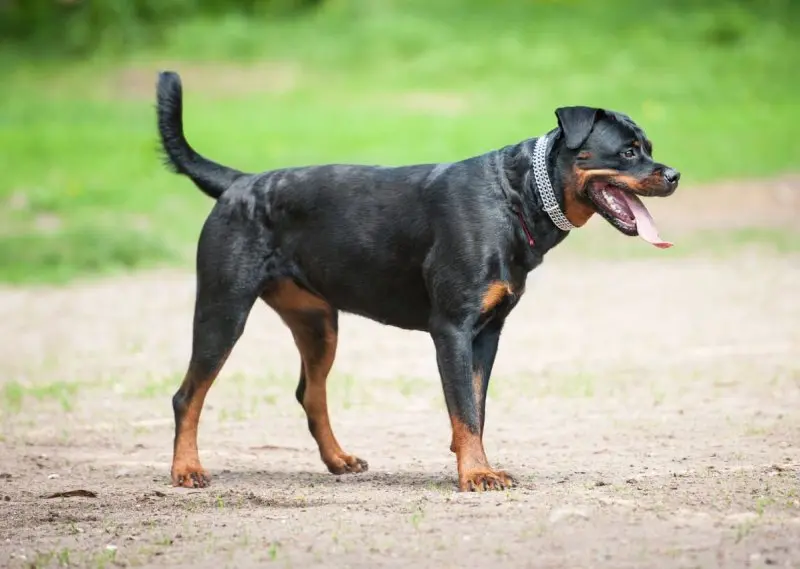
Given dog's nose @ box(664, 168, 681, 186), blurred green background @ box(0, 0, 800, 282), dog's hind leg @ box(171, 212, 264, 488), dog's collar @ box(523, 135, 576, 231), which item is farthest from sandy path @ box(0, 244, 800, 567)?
blurred green background @ box(0, 0, 800, 282)

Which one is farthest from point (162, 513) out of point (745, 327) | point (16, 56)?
point (16, 56)

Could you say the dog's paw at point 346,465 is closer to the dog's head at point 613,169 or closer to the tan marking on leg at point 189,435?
the tan marking on leg at point 189,435

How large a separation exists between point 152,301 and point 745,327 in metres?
5.70

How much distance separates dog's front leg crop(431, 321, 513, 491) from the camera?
21.4 ft

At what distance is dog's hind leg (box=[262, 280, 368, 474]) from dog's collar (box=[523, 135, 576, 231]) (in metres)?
1.44

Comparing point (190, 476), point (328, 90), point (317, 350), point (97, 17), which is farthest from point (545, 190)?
point (97, 17)

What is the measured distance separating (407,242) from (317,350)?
3.06ft

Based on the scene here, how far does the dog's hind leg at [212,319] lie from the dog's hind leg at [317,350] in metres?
0.28

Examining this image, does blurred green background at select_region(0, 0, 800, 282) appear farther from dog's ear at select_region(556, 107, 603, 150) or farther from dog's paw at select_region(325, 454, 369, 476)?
dog's ear at select_region(556, 107, 603, 150)

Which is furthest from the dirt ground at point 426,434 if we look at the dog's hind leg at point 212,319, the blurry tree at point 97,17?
the blurry tree at point 97,17

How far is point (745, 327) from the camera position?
11930 mm

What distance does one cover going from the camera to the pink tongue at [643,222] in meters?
6.59

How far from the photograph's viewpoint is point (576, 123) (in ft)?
21.7

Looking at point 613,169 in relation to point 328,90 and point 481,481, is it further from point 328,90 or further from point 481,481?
point 328,90
